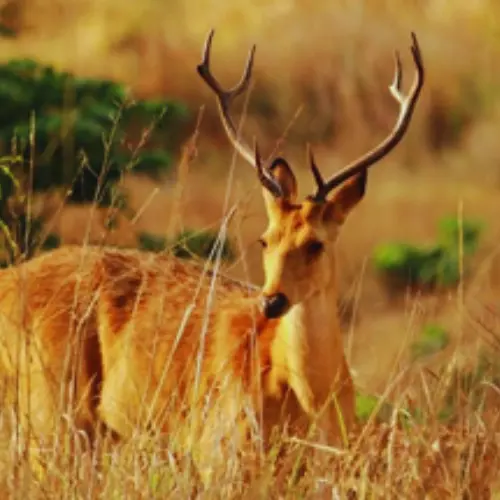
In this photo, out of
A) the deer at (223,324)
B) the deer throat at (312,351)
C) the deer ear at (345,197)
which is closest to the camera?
the deer at (223,324)

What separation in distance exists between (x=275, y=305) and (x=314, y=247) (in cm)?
31

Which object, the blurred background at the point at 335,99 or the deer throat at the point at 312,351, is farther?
the blurred background at the point at 335,99

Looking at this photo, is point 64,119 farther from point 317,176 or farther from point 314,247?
point 317,176

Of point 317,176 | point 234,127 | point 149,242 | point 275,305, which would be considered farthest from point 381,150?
point 149,242

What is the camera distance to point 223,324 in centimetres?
712

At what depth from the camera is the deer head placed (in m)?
6.78

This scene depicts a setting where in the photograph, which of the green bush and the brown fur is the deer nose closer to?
the brown fur

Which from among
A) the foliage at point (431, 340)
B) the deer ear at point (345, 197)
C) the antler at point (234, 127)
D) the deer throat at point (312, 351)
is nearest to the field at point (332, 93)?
the foliage at point (431, 340)

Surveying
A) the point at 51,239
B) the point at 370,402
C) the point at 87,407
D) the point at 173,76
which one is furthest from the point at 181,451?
the point at 173,76

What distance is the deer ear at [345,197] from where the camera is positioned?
705 cm

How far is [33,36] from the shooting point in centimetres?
2264

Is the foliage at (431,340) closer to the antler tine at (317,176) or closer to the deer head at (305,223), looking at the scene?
the deer head at (305,223)

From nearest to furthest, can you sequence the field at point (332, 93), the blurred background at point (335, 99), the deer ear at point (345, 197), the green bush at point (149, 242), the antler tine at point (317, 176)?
1. the antler tine at point (317, 176)
2. the deer ear at point (345, 197)
3. the green bush at point (149, 242)
4. the blurred background at point (335, 99)
5. the field at point (332, 93)

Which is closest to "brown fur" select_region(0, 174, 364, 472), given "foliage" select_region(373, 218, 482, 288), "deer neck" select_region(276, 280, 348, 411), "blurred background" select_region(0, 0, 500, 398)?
"deer neck" select_region(276, 280, 348, 411)
